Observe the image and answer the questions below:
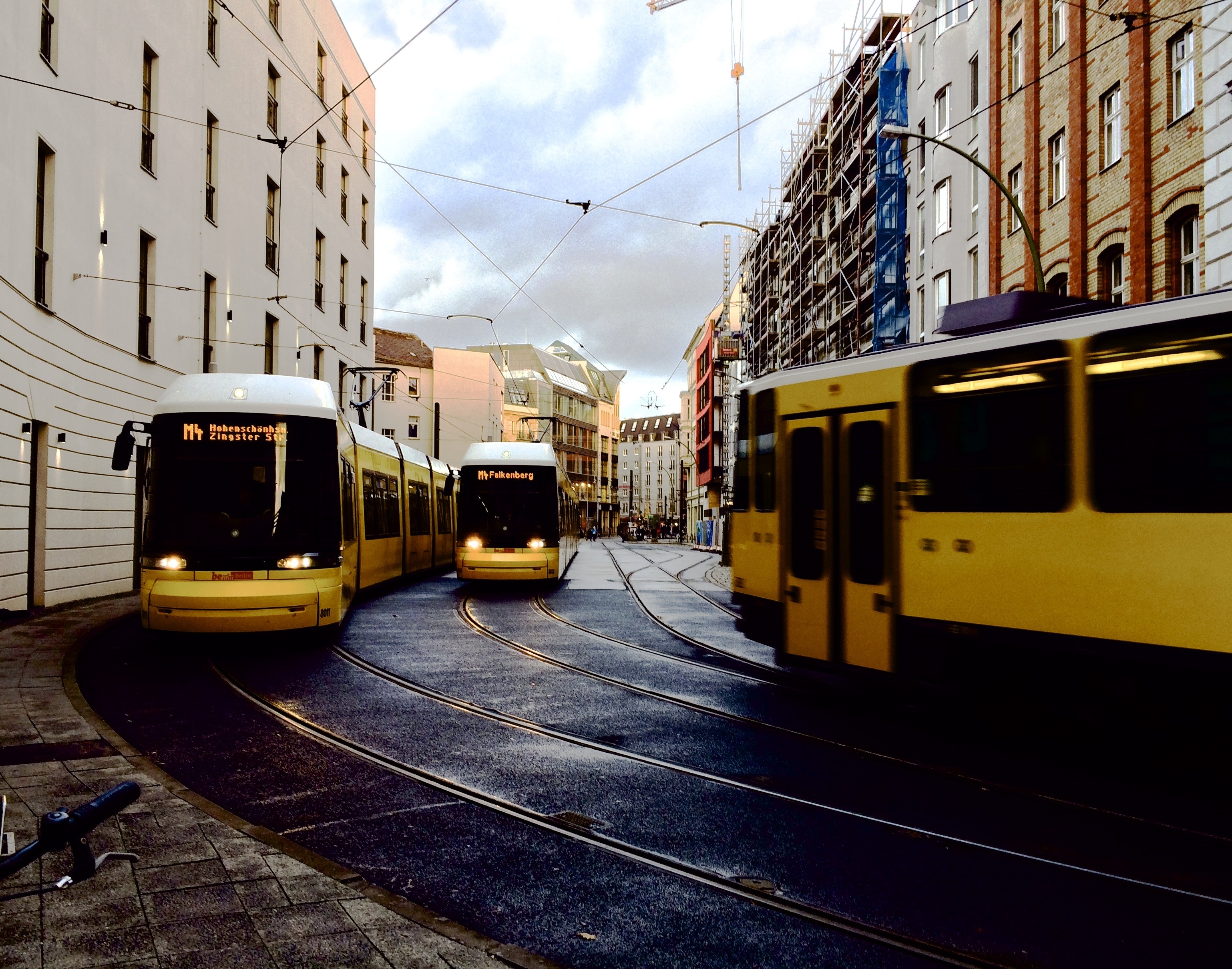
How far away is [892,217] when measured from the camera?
35.9m

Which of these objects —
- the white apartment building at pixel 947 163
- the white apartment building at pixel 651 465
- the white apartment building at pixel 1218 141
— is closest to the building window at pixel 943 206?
the white apartment building at pixel 947 163

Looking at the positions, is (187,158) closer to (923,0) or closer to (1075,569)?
(1075,569)

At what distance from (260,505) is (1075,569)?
8.12m

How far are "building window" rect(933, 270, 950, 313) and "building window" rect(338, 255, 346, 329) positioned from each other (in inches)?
753

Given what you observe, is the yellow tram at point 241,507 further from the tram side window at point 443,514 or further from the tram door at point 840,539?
the tram side window at point 443,514

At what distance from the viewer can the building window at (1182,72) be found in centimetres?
1658

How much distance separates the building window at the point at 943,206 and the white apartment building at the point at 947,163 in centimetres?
3

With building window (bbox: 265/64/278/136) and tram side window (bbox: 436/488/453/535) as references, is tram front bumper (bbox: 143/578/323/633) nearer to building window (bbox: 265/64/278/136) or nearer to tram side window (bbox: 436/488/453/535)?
tram side window (bbox: 436/488/453/535)

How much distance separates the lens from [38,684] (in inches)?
348

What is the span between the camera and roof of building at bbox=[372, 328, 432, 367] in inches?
2501

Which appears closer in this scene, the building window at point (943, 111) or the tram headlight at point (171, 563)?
the tram headlight at point (171, 563)

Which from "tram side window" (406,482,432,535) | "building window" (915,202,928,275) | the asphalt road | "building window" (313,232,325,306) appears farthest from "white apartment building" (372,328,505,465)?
the asphalt road

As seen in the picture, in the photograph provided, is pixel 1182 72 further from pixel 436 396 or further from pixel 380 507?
pixel 436 396

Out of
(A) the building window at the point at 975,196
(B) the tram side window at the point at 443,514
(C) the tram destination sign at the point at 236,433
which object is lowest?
(B) the tram side window at the point at 443,514
